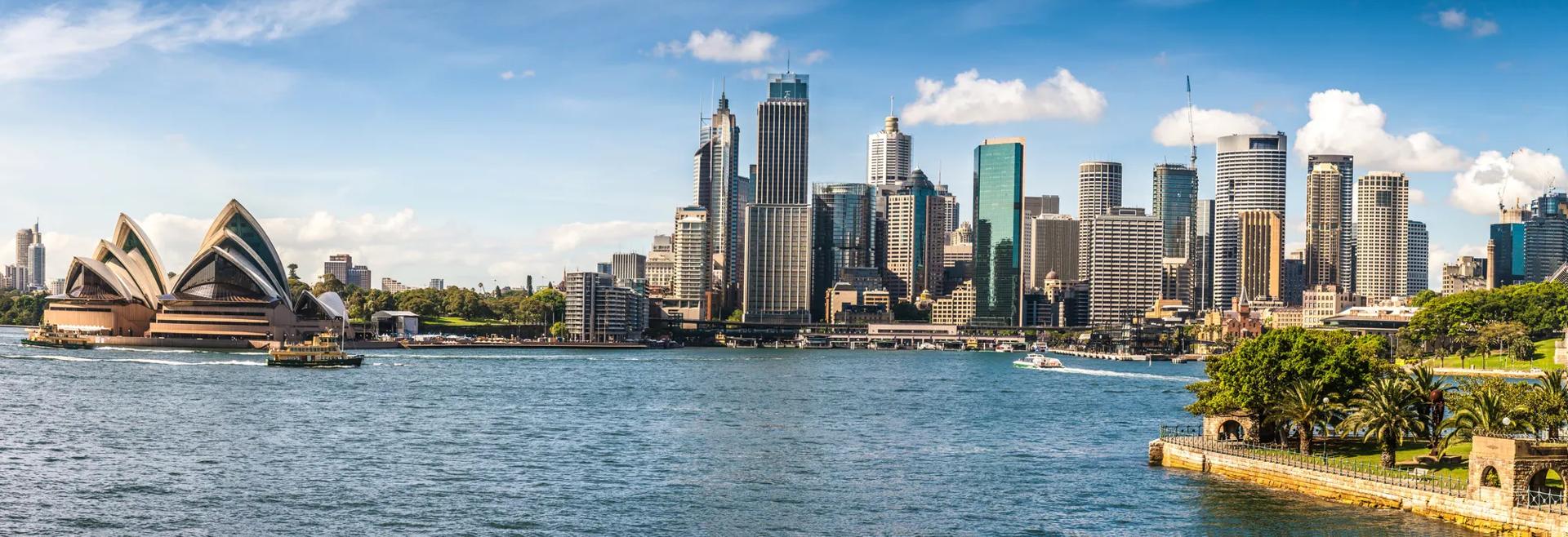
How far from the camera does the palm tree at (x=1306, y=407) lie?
193 ft

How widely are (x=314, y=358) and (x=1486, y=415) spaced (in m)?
111

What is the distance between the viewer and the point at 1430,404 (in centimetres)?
5725

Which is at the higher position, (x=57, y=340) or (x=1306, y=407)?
(x=1306, y=407)

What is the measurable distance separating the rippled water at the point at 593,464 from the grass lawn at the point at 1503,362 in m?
66.5

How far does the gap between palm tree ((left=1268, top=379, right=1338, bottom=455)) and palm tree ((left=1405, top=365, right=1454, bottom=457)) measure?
3177mm

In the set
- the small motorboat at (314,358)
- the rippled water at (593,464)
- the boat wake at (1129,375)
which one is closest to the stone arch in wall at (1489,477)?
the rippled water at (593,464)

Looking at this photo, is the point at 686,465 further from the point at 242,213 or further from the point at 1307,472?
the point at 242,213

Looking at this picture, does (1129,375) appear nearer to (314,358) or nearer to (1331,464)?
(314,358)

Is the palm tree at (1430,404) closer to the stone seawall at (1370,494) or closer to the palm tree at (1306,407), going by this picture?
the palm tree at (1306,407)

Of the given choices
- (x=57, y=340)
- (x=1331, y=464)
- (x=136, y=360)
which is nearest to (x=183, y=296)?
(x=57, y=340)

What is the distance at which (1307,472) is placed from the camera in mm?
54625

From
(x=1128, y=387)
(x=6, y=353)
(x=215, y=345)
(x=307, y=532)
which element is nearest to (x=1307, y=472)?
(x=307, y=532)

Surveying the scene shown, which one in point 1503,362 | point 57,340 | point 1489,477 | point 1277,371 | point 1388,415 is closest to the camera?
point 1489,477

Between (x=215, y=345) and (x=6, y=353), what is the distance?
3086 centimetres
